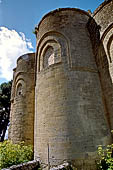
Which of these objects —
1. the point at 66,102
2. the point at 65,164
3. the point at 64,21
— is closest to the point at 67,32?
the point at 64,21

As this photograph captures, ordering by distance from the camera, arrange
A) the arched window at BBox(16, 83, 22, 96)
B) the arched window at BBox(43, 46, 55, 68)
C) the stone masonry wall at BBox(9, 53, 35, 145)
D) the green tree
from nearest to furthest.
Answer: the arched window at BBox(43, 46, 55, 68) < the stone masonry wall at BBox(9, 53, 35, 145) < the arched window at BBox(16, 83, 22, 96) < the green tree

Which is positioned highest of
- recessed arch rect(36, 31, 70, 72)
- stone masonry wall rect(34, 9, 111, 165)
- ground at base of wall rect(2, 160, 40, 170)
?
recessed arch rect(36, 31, 70, 72)

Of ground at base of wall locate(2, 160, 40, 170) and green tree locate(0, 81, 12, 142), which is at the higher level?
green tree locate(0, 81, 12, 142)

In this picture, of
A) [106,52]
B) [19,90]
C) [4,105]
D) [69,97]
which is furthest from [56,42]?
[4,105]

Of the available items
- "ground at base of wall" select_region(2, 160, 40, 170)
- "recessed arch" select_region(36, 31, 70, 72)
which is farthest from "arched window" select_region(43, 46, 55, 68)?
"ground at base of wall" select_region(2, 160, 40, 170)

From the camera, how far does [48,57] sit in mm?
7371

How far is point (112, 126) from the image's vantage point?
215 inches

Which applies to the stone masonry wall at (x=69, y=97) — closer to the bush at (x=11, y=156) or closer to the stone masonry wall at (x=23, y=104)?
the bush at (x=11, y=156)

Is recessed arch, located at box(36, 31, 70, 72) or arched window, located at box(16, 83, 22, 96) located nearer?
recessed arch, located at box(36, 31, 70, 72)

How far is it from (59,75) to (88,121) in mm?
2730

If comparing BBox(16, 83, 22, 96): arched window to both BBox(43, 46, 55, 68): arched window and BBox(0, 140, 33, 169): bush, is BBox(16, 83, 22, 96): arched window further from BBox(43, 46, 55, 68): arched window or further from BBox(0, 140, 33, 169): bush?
BBox(0, 140, 33, 169): bush

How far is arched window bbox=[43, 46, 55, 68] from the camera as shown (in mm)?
7037

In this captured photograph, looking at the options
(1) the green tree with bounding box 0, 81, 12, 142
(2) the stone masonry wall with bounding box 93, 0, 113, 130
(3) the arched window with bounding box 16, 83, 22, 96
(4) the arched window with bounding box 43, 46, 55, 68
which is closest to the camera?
(2) the stone masonry wall with bounding box 93, 0, 113, 130

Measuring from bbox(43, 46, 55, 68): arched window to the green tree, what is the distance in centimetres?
1259
